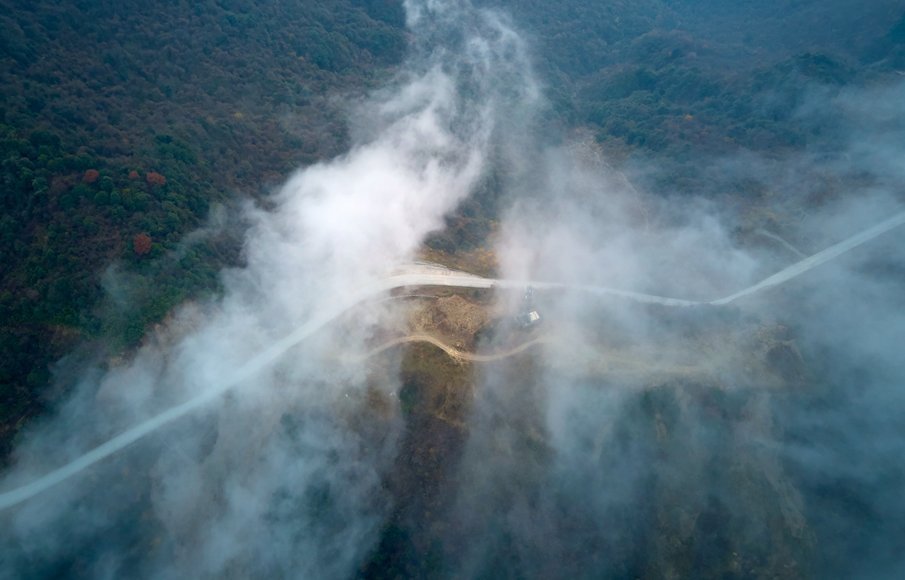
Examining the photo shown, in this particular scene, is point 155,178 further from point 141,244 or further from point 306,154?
point 306,154

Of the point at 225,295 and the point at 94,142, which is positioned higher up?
the point at 94,142

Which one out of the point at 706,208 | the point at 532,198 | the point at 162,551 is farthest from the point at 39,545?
the point at 706,208

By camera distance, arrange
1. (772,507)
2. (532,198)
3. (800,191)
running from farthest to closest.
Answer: (532,198) → (800,191) → (772,507)

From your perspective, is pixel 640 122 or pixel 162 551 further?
pixel 640 122

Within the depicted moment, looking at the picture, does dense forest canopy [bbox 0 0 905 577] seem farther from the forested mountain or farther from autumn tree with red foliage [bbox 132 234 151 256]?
the forested mountain

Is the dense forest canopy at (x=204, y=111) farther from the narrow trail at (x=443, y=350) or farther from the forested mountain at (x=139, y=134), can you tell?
the narrow trail at (x=443, y=350)

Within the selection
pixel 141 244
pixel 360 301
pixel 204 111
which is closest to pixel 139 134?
pixel 204 111

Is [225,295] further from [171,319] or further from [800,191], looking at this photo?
[800,191]

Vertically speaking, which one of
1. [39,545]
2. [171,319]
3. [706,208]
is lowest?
[39,545]
